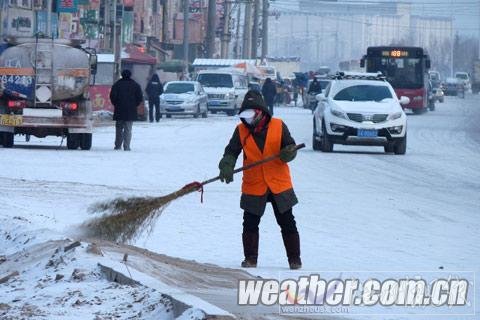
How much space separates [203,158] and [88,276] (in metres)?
16.5

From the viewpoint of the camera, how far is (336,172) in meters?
24.7

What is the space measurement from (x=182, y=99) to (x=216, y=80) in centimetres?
779

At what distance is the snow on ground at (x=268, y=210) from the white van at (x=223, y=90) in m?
26.8

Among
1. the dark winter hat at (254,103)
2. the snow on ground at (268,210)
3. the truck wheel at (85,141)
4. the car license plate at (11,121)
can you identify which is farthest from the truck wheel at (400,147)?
the dark winter hat at (254,103)

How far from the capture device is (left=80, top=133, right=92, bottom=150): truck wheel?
97.5 ft

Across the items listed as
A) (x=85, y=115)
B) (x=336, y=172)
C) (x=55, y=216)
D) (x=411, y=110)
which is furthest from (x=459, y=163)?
(x=411, y=110)

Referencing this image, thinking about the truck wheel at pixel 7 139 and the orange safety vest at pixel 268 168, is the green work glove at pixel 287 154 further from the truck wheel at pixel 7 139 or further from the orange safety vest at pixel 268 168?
the truck wheel at pixel 7 139

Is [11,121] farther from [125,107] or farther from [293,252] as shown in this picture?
[293,252]

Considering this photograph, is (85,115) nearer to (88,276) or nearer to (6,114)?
(6,114)

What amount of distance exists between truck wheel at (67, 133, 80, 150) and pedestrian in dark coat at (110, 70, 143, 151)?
2.64ft

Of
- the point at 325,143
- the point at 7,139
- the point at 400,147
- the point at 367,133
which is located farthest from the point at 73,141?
the point at 400,147

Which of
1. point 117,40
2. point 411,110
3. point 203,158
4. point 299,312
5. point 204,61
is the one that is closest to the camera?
point 299,312

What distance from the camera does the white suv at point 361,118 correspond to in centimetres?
3027

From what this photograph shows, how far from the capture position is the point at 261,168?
40.0 ft
